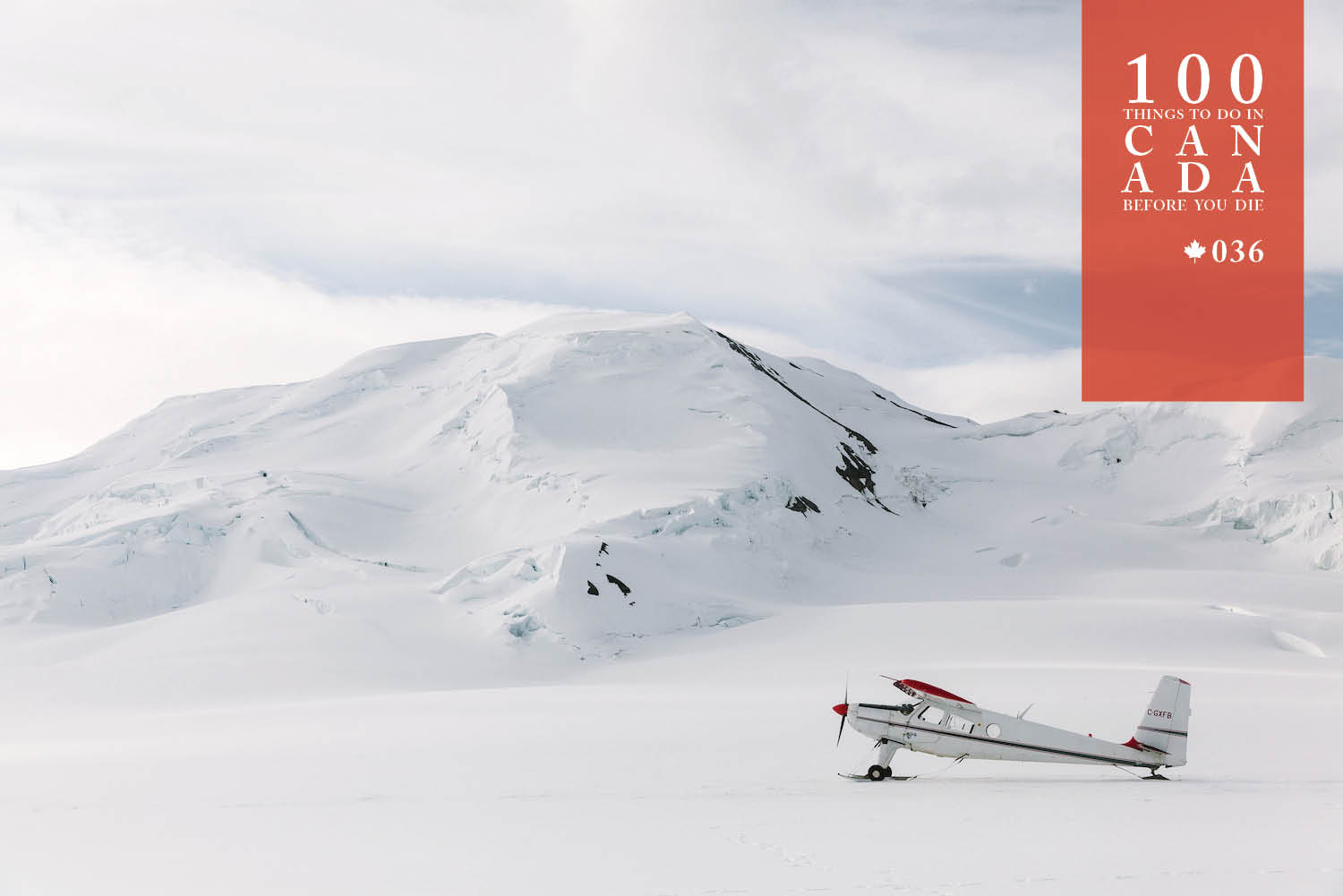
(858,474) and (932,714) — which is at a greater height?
(858,474)

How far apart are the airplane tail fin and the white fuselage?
17 centimetres

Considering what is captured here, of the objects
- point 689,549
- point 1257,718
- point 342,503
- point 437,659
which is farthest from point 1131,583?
point 342,503

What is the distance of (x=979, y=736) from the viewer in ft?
59.1

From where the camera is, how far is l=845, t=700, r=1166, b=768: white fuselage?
57.7ft

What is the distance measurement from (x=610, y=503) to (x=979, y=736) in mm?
38281

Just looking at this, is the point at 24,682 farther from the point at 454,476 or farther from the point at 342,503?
the point at 454,476

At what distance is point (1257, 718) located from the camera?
2408cm

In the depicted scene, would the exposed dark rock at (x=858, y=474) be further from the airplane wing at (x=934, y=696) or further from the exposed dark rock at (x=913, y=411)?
the airplane wing at (x=934, y=696)

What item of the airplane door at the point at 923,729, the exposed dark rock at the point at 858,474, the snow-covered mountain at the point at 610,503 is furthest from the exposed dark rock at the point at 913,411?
the airplane door at the point at 923,729

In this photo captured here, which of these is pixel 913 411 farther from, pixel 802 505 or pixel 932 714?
pixel 932 714

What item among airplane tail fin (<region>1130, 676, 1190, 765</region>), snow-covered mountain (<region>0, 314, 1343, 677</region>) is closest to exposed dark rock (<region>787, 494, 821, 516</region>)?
snow-covered mountain (<region>0, 314, 1343, 677</region>)

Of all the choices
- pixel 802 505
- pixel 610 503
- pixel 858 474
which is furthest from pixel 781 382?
A: pixel 610 503

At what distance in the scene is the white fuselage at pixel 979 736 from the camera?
57.7 feet

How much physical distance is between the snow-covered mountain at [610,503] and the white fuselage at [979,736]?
26.1 m
